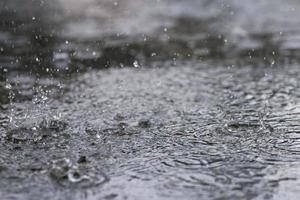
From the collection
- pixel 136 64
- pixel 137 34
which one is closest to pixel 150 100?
pixel 136 64

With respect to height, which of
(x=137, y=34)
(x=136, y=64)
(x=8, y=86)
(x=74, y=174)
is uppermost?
(x=137, y=34)

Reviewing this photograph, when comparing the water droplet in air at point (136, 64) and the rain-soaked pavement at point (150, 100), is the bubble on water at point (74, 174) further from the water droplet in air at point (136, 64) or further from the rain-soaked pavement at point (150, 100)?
the water droplet in air at point (136, 64)

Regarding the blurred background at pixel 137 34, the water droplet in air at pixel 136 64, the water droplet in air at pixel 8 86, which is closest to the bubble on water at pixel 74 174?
the blurred background at pixel 137 34

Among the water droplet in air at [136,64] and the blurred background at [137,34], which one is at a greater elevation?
the blurred background at [137,34]

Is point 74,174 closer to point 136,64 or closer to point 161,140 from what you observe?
point 161,140

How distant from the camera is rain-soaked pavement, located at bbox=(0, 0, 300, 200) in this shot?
3.19 meters

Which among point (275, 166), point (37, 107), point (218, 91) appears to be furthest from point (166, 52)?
point (275, 166)

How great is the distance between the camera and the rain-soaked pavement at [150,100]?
3186 mm

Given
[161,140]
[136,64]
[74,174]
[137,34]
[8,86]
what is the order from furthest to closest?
[137,34] → [136,64] → [8,86] → [161,140] → [74,174]

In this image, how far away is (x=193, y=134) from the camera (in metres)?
3.91

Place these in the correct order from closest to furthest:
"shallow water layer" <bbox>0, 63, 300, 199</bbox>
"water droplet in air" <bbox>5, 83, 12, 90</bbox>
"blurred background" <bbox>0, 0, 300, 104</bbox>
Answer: "shallow water layer" <bbox>0, 63, 300, 199</bbox>
"water droplet in air" <bbox>5, 83, 12, 90</bbox>
"blurred background" <bbox>0, 0, 300, 104</bbox>

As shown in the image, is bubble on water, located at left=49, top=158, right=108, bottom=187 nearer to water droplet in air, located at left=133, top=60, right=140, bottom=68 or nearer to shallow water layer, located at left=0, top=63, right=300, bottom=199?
shallow water layer, located at left=0, top=63, right=300, bottom=199

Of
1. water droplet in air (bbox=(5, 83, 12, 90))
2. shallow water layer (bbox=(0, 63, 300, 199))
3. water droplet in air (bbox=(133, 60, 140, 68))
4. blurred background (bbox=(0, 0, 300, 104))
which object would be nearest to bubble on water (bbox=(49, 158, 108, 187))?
shallow water layer (bbox=(0, 63, 300, 199))

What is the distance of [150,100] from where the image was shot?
15.8 feet
